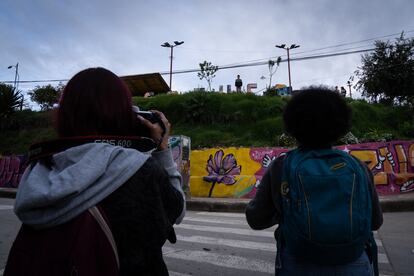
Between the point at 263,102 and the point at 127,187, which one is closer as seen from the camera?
the point at 127,187

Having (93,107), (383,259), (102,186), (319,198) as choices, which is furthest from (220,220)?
(102,186)

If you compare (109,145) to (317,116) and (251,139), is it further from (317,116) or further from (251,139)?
(251,139)

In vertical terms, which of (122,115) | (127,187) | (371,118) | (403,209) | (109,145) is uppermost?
(371,118)

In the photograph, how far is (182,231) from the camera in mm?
7691

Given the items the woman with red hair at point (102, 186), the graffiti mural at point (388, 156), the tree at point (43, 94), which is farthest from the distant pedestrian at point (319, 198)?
the tree at point (43, 94)

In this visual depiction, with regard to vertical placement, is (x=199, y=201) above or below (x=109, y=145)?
below

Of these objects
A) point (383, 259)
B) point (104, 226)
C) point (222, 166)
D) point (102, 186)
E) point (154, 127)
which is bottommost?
point (383, 259)

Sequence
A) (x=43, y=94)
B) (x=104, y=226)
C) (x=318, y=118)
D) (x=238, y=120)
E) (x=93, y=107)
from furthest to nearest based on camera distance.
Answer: (x=43, y=94) < (x=238, y=120) < (x=318, y=118) < (x=93, y=107) < (x=104, y=226)

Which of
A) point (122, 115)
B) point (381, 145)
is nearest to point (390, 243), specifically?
point (122, 115)

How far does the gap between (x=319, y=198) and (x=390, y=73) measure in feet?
94.8

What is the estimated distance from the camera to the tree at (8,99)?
27484 millimetres

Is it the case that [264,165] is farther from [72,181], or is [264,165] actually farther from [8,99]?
[8,99]

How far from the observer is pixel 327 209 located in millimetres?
1672

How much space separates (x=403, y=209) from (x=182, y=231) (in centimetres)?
647
